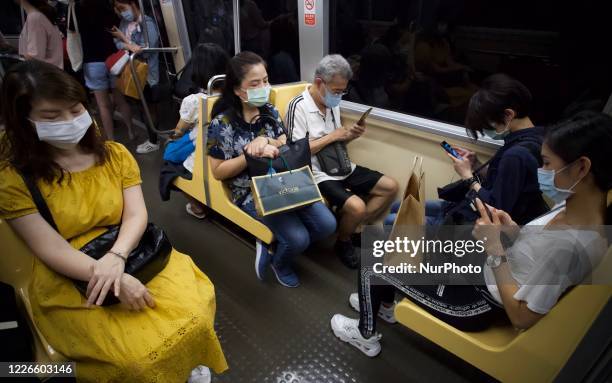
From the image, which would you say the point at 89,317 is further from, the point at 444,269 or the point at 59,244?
the point at 444,269

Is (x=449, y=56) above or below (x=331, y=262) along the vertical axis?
above

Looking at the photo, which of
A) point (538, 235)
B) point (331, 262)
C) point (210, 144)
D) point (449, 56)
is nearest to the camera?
point (538, 235)

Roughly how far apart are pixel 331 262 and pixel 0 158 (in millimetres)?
1910

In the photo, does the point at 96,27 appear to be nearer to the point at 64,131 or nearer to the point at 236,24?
the point at 236,24

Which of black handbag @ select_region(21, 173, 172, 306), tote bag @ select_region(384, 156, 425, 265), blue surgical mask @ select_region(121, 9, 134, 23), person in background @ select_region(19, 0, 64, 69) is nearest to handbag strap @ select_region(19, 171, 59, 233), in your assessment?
black handbag @ select_region(21, 173, 172, 306)

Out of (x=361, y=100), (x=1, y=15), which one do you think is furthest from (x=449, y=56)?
(x=1, y=15)

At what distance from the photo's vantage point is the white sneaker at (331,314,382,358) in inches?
70.0

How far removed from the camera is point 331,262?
8.11 ft

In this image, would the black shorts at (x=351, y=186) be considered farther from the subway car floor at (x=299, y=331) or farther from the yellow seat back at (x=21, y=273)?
the yellow seat back at (x=21, y=273)

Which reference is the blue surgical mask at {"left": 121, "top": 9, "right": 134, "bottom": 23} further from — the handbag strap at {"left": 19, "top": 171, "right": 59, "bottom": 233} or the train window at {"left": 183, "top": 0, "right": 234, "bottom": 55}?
the handbag strap at {"left": 19, "top": 171, "right": 59, "bottom": 233}

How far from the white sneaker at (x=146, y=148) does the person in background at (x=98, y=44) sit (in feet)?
1.43

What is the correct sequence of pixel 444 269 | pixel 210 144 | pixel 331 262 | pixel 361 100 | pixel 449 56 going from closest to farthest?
pixel 444 269 → pixel 210 144 → pixel 449 56 → pixel 331 262 → pixel 361 100

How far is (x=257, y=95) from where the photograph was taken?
6.74ft

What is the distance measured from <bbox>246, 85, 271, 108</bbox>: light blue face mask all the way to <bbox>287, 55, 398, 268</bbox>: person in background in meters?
0.33
